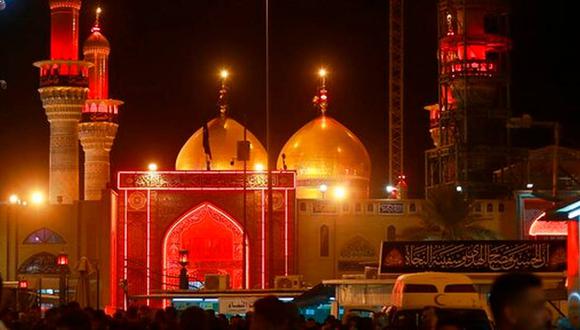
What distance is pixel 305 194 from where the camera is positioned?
49.0m

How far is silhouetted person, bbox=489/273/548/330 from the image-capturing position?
4.78 m

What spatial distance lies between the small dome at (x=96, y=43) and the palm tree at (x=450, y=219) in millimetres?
11810

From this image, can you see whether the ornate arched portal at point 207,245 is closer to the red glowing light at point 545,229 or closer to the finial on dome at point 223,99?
the finial on dome at point 223,99

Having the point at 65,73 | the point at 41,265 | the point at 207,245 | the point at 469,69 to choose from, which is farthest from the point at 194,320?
the point at 469,69

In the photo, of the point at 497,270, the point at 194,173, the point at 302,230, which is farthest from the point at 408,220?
the point at 497,270

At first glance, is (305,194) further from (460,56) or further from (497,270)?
(497,270)

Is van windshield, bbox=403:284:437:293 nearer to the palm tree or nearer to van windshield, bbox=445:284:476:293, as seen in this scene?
van windshield, bbox=445:284:476:293

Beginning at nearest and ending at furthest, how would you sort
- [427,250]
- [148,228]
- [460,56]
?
[427,250], [148,228], [460,56]

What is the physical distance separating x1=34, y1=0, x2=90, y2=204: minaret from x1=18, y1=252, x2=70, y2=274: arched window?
6.38ft

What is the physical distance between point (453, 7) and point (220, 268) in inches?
451

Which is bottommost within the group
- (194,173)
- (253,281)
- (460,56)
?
(253,281)

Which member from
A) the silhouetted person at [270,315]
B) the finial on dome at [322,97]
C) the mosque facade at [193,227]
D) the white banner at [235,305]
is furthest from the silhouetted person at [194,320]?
the finial on dome at [322,97]

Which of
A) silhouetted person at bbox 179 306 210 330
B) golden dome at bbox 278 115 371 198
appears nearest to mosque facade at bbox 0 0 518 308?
golden dome at bbox 278 115 371 198

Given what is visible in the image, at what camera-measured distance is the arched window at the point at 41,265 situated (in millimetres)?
43344
